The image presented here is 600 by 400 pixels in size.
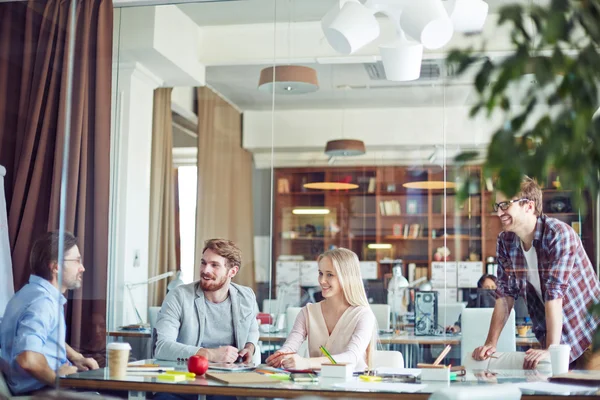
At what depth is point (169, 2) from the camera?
4.64 metres

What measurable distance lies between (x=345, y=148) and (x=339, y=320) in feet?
13.0

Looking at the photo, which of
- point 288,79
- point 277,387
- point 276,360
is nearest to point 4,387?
point 276,360

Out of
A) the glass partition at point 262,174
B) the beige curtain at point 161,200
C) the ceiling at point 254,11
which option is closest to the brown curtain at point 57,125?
the glass partition at point 262,174

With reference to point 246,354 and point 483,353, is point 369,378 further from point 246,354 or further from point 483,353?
point 483,353

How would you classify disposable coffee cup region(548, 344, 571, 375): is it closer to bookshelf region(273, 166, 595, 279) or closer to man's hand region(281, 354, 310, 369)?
man's hand region(281, 354, 310, 369)

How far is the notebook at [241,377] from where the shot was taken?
262cm

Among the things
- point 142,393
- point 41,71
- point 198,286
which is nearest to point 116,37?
point 41,71

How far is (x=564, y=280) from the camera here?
12.1ft

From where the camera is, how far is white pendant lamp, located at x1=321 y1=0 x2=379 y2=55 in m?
3.41

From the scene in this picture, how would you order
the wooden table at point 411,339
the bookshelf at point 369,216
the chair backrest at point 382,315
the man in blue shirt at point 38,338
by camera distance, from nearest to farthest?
the man in blue shirt at point 38,338 → the wooden table at point 411,339 → the chair backrest at point 382,315 → the bookshelf at point 369,216

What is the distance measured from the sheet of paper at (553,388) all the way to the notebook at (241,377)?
2.77 feet

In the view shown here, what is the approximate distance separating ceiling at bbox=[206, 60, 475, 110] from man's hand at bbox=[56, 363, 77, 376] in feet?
10.5

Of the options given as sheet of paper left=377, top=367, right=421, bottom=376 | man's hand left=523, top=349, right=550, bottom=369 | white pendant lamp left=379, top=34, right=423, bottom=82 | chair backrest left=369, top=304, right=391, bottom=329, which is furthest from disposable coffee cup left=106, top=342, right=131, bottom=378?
chair backrest left=369, top=304, right=391, bottom=329

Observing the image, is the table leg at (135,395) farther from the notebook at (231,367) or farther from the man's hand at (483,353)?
the man's hand at (483,353)
